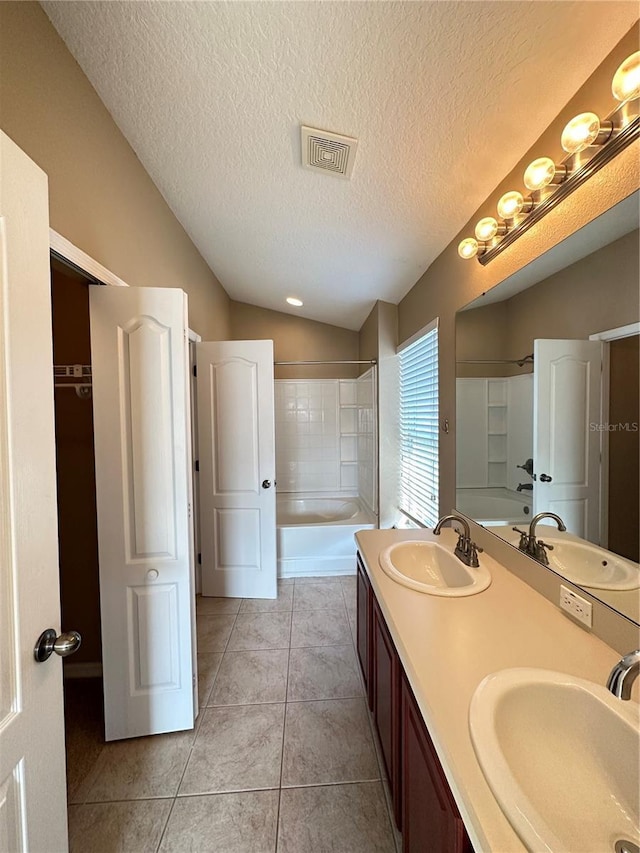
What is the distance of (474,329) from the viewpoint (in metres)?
1.60

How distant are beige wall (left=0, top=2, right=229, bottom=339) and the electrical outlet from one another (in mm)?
2066

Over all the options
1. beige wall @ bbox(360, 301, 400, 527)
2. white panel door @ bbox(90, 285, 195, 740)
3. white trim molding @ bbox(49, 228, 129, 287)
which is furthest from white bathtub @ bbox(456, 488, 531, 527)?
white trim molding @ bbox(49, 228, 129, 287)

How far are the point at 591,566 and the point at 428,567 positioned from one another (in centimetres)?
67

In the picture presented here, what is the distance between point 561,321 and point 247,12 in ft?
4.39

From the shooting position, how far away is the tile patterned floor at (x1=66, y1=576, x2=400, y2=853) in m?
1.14

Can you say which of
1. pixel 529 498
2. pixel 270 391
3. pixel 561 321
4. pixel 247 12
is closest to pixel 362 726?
pixel 529 498

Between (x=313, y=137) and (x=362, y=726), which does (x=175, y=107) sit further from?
(x=362, y=726)

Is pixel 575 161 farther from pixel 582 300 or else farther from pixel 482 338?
pixel 482 338

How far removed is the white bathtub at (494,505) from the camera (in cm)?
126

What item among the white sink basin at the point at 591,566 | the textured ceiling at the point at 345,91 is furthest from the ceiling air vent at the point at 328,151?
the white sink basin at the point at 591,566

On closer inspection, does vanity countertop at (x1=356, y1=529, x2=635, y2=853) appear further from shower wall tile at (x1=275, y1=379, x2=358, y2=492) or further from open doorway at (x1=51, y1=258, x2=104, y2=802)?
shower wall tile at (x1=275, y1=379, x2=358, y2=492)

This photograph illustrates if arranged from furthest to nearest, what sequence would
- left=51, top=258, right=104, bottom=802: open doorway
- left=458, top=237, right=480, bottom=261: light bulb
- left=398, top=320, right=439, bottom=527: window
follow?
left=398, top=320, right=439, bottom=527: window < left=51, top=258, right=104, bottom=802: open doorway < left=458, top=237, right=480, bottom=261: light bulb

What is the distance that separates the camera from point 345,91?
112cm

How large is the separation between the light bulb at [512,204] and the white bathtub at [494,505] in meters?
1.04
